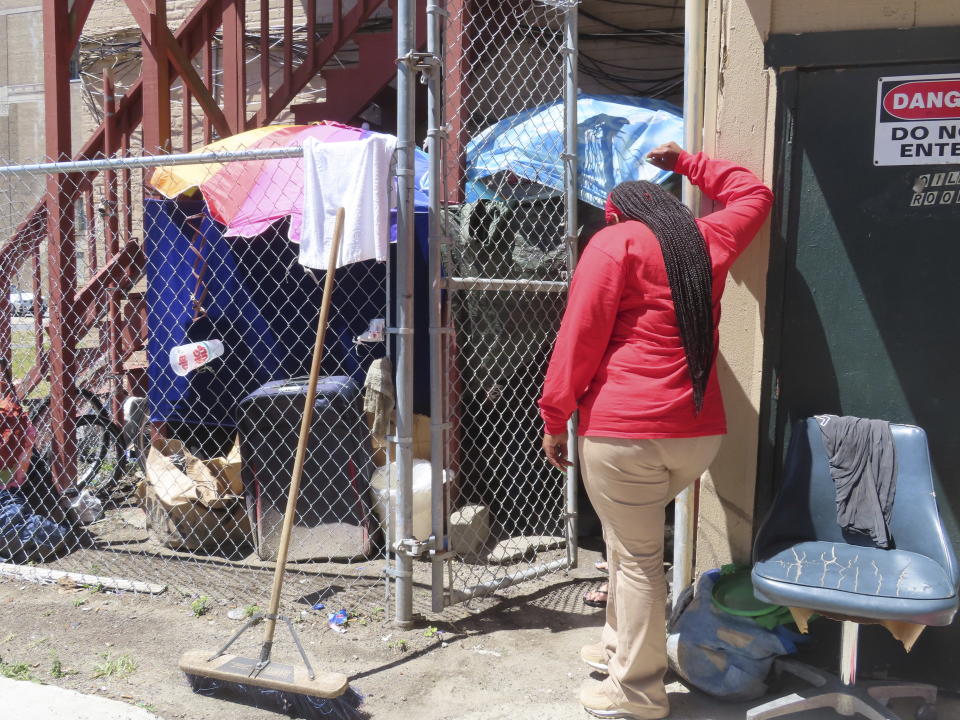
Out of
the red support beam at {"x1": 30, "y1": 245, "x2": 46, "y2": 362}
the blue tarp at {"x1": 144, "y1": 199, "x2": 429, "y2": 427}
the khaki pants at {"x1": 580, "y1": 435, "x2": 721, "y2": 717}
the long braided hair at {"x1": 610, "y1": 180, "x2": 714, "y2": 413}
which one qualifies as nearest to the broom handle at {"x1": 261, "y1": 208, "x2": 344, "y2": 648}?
the khaki pants at {"x1": 580, "y1": 435, "x2": 721, "y2": 717}

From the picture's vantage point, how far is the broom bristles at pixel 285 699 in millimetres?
3180

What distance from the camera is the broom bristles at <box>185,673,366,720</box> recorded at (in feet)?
10.4

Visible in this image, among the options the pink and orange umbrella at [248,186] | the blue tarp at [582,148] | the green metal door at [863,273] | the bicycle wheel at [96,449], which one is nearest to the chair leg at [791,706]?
the green metal door at [863,273]

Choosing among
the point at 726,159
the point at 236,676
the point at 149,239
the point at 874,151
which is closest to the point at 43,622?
the point at 236,676

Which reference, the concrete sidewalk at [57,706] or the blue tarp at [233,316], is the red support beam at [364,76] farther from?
the concrete sidewalk at [57,706]

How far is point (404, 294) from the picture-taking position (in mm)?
3801

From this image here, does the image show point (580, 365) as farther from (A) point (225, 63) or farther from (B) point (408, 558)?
(A) point (225, 63)

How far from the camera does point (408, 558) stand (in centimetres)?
389

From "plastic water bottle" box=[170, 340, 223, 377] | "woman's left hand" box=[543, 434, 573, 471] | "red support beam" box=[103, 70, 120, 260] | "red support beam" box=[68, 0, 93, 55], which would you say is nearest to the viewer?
"woman's left hand" box=[543, 434, 573, 471]

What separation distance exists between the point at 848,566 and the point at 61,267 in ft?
15.8

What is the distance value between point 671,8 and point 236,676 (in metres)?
5.72

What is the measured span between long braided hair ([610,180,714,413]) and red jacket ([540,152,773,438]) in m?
0.03

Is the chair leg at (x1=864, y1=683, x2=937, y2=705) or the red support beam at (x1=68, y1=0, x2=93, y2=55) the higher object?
the red support beam at (x1=68, y1=0, x2=93, y2=55)

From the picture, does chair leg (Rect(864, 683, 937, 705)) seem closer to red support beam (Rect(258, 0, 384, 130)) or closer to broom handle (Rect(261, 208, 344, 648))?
broom handle (Rect(261, 208, 344, 648))
